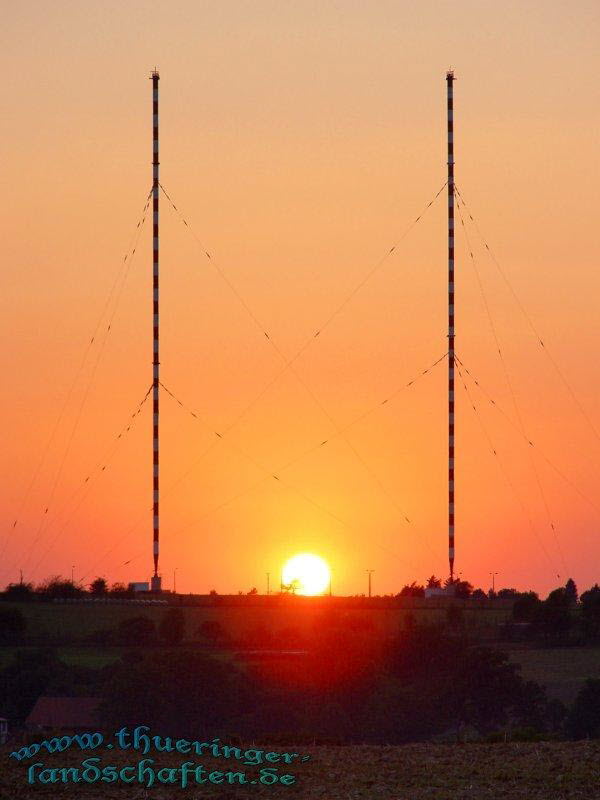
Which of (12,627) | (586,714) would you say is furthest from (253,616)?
(586,714)

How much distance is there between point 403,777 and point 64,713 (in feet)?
110

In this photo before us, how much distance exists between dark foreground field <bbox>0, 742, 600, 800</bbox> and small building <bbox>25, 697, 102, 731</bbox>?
2619 centimetres

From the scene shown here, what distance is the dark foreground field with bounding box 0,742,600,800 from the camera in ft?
145

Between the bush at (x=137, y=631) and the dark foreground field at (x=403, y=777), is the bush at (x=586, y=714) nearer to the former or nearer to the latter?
the bush at (x=137, y=631)

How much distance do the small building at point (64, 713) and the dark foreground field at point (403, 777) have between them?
2619 centimetres

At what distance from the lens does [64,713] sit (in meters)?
77.0

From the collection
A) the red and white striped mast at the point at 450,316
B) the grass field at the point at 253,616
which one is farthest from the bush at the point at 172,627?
the red and white striped mast at the point at 450,316

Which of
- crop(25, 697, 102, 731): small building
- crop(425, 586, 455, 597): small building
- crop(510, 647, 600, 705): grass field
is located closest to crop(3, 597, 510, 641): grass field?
crop(425, 586, 455, 597): small building

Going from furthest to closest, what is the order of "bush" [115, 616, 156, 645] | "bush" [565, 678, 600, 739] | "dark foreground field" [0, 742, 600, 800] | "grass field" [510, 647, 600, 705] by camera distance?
"bush" [115, 616, 156, 645] → "grass field" [510, 647, 600, 705] → "bush" [565, 678, 600, 739] → "dark foreground field" [0, 742, 600, 800]

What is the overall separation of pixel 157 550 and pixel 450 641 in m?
13.7

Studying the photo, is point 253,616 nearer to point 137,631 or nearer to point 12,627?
point 137,631

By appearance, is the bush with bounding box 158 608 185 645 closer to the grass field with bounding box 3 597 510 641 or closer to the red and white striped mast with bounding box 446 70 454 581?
the grass field with bounding box 3 597 510 641

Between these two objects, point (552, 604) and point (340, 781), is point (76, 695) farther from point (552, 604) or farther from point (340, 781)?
point (340, 781)

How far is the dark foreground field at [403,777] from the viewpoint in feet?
145
